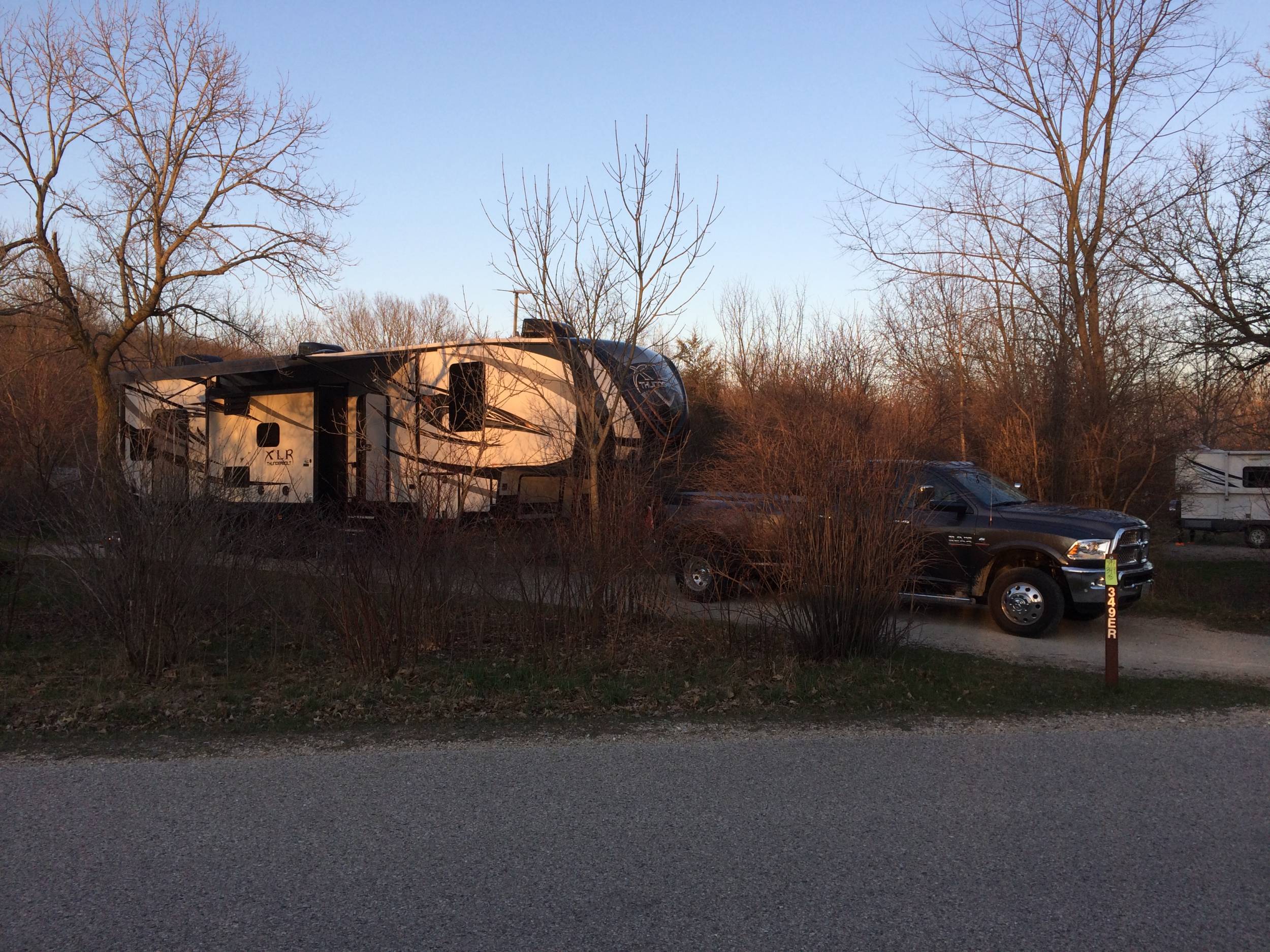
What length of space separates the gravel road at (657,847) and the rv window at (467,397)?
28.8ft

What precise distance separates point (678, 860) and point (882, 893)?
3.05ft

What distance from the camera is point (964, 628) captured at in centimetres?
1148

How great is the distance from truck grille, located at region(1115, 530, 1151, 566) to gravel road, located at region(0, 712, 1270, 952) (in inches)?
165

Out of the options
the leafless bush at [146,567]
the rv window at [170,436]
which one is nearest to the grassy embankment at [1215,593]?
the leafless bush at [146,567]

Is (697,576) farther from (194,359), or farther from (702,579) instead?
(194,359)

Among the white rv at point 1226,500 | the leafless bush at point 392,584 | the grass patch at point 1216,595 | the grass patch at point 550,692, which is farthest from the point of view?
the white rv at point 1226,500

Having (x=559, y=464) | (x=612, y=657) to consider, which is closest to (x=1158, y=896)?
(x=612, y=657)

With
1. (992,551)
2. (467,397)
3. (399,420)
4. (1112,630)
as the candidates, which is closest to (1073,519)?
(992,551)

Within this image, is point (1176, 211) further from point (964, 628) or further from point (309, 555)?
point (309, 555)

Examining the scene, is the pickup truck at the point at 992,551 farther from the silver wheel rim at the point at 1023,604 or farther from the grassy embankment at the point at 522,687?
the grassy embankment at the point at 522,687

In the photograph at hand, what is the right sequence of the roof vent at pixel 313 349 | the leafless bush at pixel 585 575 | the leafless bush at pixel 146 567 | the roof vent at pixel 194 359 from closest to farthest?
the leafless bush at pixel 146 567
the leafless bush at pixel 585 575
the roof vent at pixel 313 349
the roof vent at pixel 194 359

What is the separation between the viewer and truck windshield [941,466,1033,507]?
11555 millimetres

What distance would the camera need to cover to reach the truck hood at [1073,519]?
10.6 m

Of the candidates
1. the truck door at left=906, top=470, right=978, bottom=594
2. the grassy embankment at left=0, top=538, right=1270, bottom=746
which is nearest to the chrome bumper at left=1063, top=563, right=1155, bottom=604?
the truck door at left=906, top=470, right=978, bottom=594
